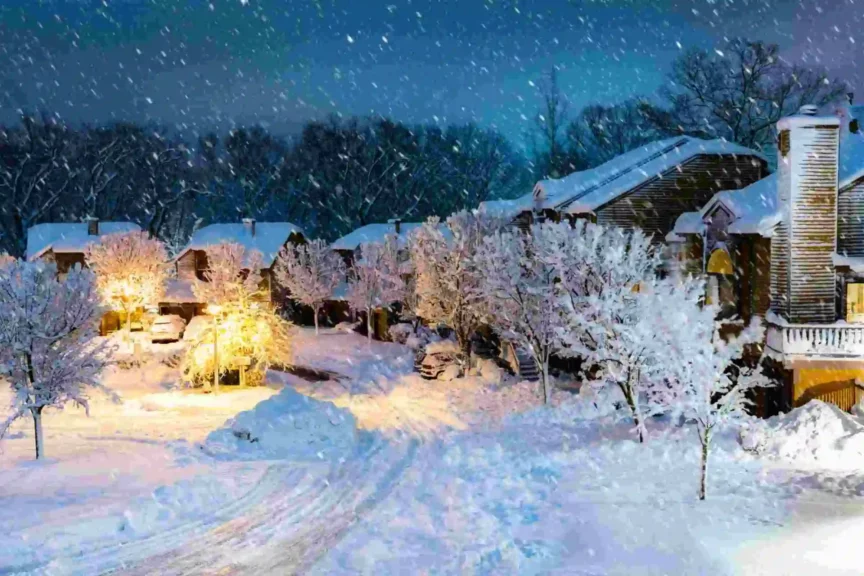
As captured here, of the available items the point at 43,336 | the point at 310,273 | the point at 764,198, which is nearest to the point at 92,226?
the point at 310,273

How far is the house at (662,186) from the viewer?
32281 mm

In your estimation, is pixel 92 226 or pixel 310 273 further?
pixel 92 226

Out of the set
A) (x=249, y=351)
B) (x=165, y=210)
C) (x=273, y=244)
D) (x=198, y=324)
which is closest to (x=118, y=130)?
(x=165, y=210)

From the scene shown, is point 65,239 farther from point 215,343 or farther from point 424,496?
point 424,496

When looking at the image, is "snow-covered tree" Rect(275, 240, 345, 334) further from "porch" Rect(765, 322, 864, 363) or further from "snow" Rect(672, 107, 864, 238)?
"porch" Rect(765, 322, 864, 363)

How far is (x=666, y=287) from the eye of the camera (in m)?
18.9

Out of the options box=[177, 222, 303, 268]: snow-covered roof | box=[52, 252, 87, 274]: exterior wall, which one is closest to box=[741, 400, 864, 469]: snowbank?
box=[177, 222, 303, 268]: snow-covered roof

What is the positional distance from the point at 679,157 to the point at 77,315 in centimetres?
2295

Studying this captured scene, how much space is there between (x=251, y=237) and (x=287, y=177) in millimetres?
14534

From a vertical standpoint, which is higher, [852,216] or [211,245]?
[852,216]

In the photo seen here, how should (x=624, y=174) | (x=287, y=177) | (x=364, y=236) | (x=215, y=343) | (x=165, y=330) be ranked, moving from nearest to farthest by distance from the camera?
(x=215, y=343) < (x=624, y=174) < (x=165, y=330) < (x=364, y=236) < (x=287, y=177)

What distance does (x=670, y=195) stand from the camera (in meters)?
32.6

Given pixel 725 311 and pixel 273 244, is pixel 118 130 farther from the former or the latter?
pixel 725 311

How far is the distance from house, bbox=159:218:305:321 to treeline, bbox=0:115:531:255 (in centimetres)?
1075
